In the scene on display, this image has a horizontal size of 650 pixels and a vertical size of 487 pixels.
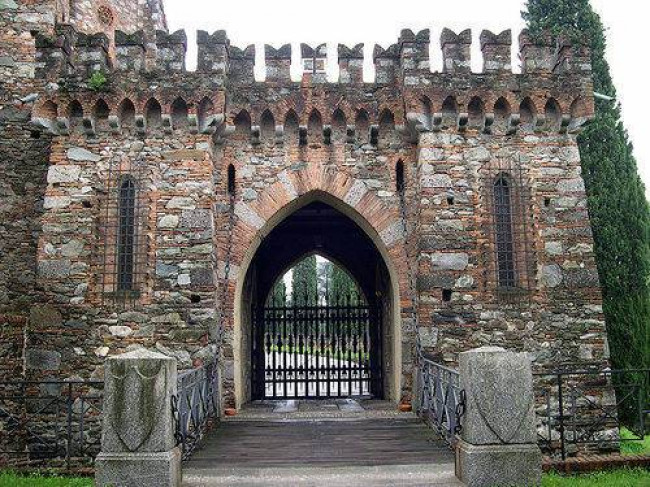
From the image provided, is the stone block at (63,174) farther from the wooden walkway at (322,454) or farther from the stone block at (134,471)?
the stone block at (134,471)

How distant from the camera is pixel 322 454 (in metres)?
7.18

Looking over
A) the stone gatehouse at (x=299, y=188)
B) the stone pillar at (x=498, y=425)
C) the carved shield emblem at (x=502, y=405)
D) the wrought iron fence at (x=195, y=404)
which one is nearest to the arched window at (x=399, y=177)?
the stone gatehouse at (x=299, y=188)

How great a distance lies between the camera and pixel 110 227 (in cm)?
934

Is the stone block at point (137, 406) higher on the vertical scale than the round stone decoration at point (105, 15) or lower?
lower

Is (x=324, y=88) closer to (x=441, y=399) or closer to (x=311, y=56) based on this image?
(x=311, y=56)

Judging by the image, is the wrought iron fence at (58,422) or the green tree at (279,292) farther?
the green tree at (279,292)

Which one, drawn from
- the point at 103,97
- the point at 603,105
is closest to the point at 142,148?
the point at 103,97

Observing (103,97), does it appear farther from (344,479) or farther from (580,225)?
(580,225)

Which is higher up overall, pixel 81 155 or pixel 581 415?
pixel 81 155

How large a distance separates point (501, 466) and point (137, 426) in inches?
131

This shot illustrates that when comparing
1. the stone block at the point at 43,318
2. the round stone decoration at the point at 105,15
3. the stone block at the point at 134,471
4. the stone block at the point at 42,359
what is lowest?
the stone block at the point at 134,471

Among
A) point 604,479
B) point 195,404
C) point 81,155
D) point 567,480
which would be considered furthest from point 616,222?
point 81,155

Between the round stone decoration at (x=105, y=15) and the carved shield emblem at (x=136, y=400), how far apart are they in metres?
8.87

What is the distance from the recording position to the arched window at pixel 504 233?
30.8ft
